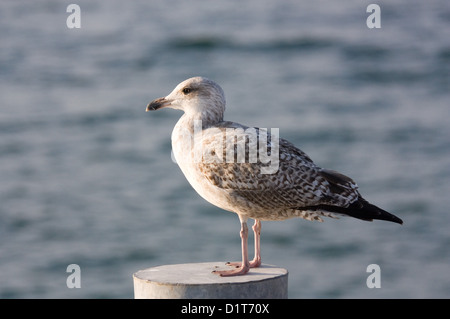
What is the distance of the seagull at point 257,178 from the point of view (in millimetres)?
7281

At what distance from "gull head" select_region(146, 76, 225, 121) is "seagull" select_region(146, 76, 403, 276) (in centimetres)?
18

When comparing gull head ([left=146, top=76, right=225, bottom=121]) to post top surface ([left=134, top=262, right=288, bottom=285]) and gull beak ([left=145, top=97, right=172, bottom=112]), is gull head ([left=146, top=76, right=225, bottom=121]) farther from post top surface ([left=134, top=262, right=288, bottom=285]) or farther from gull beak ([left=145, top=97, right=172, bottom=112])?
post top surface ([left=134, top=262, right=288, bottom=285])

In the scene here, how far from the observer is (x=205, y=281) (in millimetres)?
6492

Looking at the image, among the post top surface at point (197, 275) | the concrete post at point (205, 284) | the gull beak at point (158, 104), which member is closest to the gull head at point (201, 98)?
the gull beak at point (158, 104)

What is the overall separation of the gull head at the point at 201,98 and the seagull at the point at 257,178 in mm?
178

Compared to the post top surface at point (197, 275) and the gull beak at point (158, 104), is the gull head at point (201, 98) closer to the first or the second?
the gull beak at point (158, 104)

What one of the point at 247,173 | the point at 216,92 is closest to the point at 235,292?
the point at 247,173

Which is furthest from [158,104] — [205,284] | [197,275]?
[205,284]

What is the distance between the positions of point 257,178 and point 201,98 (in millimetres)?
1075

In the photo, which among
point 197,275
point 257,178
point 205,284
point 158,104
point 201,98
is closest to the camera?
point 205,284

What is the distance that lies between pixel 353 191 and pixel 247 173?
3.51 feet

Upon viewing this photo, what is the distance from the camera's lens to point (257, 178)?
7.37 m

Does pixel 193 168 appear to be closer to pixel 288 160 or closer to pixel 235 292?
pixel 288 160

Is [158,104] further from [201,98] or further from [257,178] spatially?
[257,178]
